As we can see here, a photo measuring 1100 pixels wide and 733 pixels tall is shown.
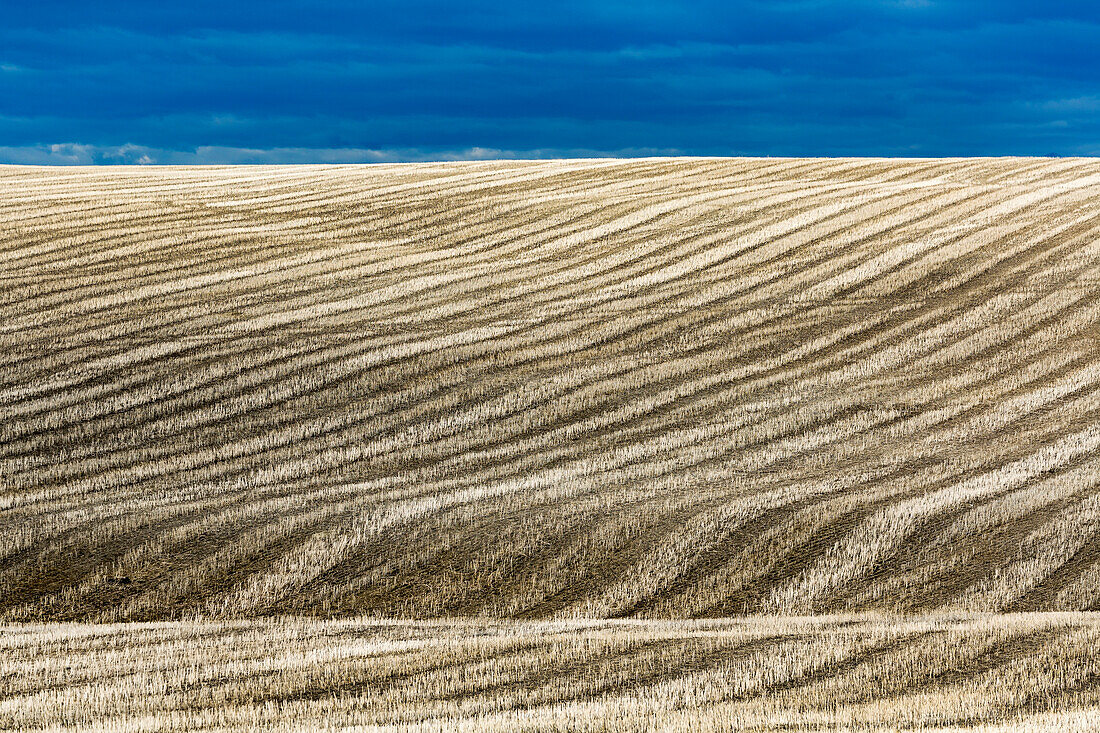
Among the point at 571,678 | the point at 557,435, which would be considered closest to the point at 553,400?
the point at 557,435

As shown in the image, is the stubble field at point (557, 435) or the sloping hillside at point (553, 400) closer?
the stubble field at point (557, 435)

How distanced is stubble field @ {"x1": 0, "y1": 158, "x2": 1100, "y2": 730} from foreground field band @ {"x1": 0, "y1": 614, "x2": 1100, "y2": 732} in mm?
60

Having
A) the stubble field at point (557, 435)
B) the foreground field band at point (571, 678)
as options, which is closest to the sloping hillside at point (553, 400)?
the stubble field at point (557, 435)

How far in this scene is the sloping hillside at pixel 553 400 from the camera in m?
11.7

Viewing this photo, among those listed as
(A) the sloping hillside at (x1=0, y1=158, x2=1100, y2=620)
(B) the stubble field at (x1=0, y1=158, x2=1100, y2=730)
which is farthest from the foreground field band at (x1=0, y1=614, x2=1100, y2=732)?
(A) the sloping hillside at (x1=0, y1=158, x2=1100, y2=620)

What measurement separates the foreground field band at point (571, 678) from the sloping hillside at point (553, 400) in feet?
4.84

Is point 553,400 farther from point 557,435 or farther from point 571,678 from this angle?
point 571,678

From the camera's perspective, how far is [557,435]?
49.6 ft

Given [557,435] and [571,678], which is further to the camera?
[557,435]

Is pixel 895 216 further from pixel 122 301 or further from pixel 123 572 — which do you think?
pixel 123 572

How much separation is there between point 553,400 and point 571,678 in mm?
7715

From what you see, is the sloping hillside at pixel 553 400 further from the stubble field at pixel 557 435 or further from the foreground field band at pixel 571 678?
the foreground field band at pixel 571 678

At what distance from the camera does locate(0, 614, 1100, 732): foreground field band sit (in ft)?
24.9

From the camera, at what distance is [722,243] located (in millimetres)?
22000
